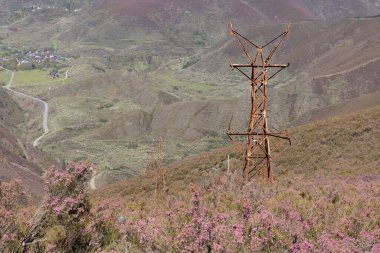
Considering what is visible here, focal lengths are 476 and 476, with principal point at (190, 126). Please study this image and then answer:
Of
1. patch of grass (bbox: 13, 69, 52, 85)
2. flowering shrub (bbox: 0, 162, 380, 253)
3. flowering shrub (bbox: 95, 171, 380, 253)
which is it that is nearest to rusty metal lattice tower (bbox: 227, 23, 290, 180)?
flowering shrub (bbox: 95, 171, 380, 253)

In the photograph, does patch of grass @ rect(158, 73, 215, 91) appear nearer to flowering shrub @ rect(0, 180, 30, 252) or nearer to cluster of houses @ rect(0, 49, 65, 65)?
cluster of houses @ rect(0, 49, 65, 65)

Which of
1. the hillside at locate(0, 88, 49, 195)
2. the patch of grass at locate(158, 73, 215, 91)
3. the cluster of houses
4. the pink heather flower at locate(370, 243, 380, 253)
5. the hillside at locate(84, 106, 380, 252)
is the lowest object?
the hillside at locate(0, 88, 49, 195)

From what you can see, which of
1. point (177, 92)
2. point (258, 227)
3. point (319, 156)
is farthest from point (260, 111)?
point (177, 92)

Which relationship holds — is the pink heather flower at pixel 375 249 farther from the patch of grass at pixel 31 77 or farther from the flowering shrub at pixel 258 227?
the patch of grass at pixel 31 77

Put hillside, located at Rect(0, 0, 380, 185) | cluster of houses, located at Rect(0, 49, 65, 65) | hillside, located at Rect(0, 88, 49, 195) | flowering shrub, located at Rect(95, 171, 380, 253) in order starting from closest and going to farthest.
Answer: flowering shrub, located at Rect(95, 171, 380, 253) → hillside, located at Rect(0, 88, 49, 195) → hillside, located at Rect(0, 0, 380, 185) → cluster of houses, located at Rect(0, 49, 65, 65)

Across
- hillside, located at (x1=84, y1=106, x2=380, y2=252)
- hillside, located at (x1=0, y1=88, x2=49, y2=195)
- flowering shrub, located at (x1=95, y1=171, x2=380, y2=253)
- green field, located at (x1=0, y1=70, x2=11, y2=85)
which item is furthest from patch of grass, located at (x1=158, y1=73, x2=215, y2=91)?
flowering shrub, located at (x1=95, y1=171, x2=380, y2=253)

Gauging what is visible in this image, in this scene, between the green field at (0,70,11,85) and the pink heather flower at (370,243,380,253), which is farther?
the green field at (0,70,11,85)

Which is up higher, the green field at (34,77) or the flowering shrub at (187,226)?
the flowering shrub at (187,226)

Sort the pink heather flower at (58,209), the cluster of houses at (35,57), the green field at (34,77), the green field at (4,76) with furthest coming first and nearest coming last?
1. the cluster of houses at (35,57)
2. the green field at (4,76)
3. the green field at (34,77)
4. the pink heather flower at (58,209)

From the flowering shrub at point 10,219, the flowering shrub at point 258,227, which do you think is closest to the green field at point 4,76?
the flowering shrub at point 10,219

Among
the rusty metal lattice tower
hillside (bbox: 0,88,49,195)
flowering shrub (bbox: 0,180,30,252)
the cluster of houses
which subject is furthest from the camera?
the cluster of houses

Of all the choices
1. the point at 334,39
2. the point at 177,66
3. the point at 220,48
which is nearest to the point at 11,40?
the point at 177,66

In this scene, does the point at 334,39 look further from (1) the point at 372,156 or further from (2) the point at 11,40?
(2) the point at 11,40

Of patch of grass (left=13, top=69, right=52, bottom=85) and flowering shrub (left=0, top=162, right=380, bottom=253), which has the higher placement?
flowering shrub (left=0, top=162, right=380, bottom=253)
